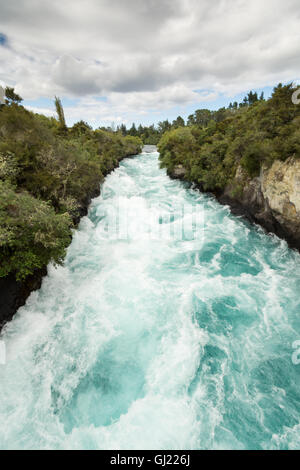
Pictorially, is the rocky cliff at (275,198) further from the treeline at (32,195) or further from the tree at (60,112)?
the tree at (60,112)

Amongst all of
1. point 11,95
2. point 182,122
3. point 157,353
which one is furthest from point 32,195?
point 182,122

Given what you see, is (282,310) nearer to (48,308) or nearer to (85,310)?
(85,310)

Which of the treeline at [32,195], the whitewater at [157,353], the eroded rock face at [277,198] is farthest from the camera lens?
the eroded rock face at [277,198]

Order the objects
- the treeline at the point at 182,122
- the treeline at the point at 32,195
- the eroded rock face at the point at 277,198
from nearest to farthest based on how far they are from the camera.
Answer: the treeline at the point at 32,195
the eroded rock face at the point at 277,198
the treeline at the point at 182,122

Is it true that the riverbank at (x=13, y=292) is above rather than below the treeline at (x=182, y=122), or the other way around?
below

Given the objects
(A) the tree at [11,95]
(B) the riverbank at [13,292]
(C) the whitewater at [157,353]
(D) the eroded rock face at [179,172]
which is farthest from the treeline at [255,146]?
(A) the tree at [11,95]

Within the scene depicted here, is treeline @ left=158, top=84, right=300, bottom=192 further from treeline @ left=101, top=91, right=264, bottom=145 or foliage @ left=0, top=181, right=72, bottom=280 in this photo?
treeline @ left=101, top=91, right=264, bottom=145

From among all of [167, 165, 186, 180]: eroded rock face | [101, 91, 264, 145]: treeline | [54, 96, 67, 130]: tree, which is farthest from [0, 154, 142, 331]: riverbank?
[101, 91, 264, 145]: treeline

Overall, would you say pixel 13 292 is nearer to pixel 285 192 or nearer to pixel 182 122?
pixel 285 192
